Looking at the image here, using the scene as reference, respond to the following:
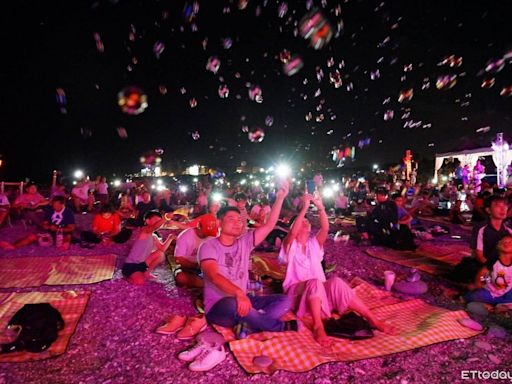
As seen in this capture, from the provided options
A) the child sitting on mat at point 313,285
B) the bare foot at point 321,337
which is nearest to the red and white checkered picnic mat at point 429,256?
the child sitting on mat at point 313,285

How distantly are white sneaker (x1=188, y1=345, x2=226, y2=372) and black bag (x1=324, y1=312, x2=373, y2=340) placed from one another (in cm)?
114

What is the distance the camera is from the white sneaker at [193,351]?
3.39 metres

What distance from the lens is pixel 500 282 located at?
15.1 ft

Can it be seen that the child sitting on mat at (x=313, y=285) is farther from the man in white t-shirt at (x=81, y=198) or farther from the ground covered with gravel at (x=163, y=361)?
the man in white t-shirt at (x=81, y=198)

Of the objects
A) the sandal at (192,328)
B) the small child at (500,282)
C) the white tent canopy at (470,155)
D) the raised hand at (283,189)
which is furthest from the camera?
the white tent canopy at (470,155)

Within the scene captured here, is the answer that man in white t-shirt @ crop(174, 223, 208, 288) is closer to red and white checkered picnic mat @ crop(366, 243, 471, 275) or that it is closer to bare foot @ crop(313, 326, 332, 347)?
bare foot @ crop(313, 326, 332, 347)

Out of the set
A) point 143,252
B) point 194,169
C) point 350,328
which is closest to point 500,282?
point 350,328

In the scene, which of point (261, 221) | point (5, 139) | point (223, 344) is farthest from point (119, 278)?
point (5, 139)

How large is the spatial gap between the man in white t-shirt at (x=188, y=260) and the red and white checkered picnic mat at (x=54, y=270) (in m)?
1.27

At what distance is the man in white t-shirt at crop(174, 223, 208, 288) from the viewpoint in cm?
549

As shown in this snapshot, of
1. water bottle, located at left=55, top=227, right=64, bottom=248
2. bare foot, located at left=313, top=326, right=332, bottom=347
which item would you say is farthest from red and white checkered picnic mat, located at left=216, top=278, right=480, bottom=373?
water bottle, located at left=55, top=227, right=64, bottom=248

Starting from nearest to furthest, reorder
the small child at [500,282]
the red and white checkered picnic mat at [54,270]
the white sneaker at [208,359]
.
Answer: the white sneaker at [208,359], the small child at [500,282], the red and white checkered picnic mat at [54,270]

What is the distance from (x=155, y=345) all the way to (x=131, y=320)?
0.75 m

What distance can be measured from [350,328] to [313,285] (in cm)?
56
